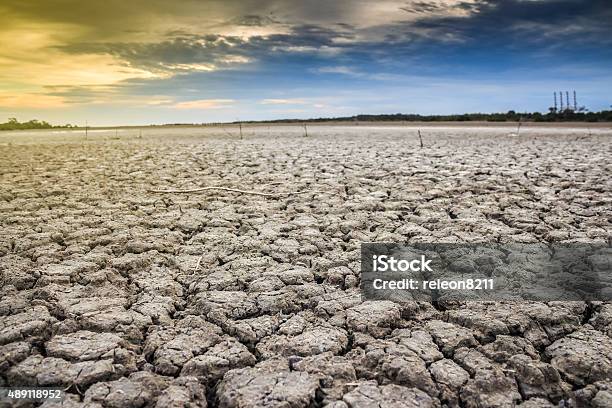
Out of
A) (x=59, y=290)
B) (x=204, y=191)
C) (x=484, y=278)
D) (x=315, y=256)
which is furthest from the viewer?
(x=204, y=191)

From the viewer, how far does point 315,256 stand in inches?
111

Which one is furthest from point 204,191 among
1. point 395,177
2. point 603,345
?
point 603,345

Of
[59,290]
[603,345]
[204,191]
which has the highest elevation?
[204,191]

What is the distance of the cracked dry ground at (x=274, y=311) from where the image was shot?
157 cm

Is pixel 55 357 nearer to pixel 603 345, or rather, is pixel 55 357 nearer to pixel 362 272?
pixel 362 272

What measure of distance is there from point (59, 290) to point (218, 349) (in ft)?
3.42

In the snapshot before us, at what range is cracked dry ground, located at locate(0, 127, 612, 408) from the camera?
1571 mm

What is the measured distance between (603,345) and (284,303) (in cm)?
129

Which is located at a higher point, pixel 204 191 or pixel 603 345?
pixel 204 191

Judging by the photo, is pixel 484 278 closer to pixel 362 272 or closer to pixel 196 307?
pixel 362 272

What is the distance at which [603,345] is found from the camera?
1796 mm

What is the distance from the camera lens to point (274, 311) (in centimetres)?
213

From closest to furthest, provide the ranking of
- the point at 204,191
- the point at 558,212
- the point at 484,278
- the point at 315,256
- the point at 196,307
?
1. the point at 196,307
2. the point at 484,278
3. the point at 315,256
4. the point at 558,212
5. the point at 204,191

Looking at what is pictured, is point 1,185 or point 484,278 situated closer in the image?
point 484,278
